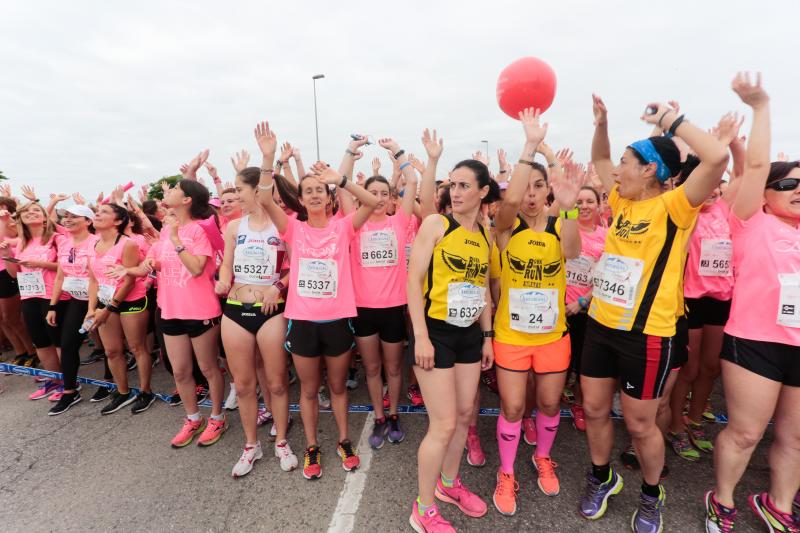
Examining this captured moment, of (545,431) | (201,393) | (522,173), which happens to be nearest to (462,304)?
(522,173)

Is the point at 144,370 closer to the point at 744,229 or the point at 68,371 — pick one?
the point at 68,371

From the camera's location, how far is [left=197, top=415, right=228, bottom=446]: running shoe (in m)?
3.61

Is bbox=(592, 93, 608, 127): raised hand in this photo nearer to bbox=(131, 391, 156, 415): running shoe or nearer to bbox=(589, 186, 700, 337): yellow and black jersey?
bbox=(589, 186, 700, 337): yellow and black jersey

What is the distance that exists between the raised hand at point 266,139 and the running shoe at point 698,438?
4.51 m

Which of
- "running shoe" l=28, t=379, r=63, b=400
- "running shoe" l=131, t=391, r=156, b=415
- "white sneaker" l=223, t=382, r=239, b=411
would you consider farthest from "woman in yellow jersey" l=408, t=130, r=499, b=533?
"running shoe" l=28, t=379, r=63, b=400

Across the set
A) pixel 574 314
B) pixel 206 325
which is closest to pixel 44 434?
pixel 206 325

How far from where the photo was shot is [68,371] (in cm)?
448

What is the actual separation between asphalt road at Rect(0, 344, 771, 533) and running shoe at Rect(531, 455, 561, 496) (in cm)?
6

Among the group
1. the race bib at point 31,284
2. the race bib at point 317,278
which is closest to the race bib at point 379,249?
the race bib at point 317,278

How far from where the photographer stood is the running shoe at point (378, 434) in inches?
137

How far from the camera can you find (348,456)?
10.5 feet

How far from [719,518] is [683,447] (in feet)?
2.98

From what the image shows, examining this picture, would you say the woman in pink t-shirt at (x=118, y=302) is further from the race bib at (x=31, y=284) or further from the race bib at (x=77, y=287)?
the race bib at (x=31, y=284)

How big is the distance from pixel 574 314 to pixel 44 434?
566 cm
